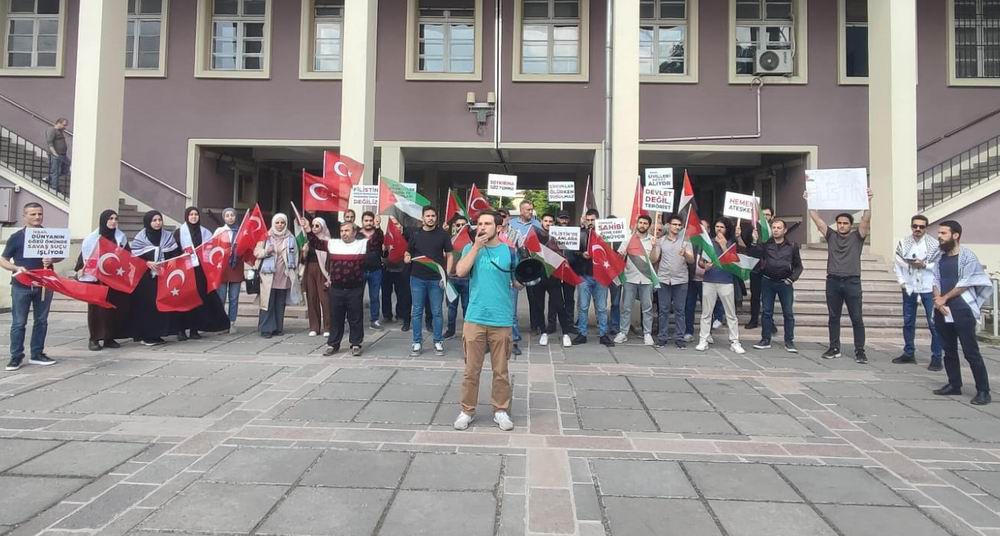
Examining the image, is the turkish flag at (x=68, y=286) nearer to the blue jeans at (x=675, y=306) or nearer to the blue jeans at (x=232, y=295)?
the blue jeans at (x=232, y=295)

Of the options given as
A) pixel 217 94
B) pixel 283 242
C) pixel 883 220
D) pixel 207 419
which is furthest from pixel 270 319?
pixel 883 220

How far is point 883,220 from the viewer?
37.0ft

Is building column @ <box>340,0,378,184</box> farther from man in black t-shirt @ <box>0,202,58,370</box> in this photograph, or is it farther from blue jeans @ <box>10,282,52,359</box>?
blue jeans @ <box>10,282,52,359</box>

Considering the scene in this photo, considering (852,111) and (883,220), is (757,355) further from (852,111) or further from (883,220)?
(852,111)

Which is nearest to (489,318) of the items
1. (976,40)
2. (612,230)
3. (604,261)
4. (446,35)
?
(604,261)

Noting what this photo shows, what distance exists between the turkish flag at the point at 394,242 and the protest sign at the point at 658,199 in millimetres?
3720

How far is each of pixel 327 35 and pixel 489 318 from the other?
12.3 meters

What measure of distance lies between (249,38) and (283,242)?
329 inches

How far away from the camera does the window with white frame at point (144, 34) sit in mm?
14523

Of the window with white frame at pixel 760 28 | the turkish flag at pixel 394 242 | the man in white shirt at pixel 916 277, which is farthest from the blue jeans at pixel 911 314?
the window with white frame at pixel 760 28

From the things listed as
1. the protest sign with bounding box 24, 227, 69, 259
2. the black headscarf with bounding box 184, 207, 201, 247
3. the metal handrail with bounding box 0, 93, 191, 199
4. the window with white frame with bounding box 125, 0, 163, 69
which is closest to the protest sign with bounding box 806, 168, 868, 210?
the black headscarf with bounding box 184, 207, 201, 247

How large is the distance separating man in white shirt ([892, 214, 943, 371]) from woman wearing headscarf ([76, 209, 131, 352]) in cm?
1015

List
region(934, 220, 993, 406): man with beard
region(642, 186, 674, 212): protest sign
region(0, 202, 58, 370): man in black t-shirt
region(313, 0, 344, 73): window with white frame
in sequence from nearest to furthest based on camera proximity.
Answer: region(934, 220, 993, 406): man with beard → region(0, 202, 58, 370): man in black t-shirt → region(642, 186, 674, 212): protest sign → region(313, 0, 344, 73): window with white frame

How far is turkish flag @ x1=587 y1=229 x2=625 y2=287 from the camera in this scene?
8195 mm
